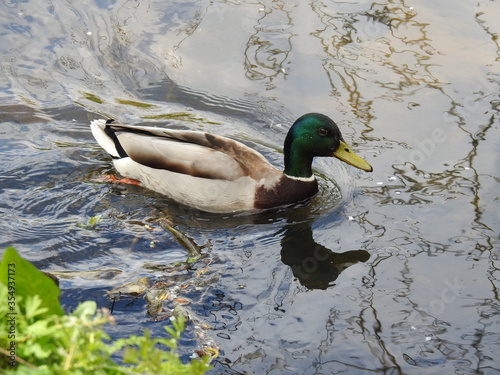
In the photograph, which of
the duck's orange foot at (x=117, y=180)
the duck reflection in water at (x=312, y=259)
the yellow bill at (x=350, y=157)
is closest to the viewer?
the duck reflection in water at (x=312, y=259)

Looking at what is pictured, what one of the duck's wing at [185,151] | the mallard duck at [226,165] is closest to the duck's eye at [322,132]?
the mallard duck at [226,165]

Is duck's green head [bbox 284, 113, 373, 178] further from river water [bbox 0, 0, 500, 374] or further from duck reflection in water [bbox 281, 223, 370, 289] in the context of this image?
duck reflection in water [bbox 281, 223, 370, 289]

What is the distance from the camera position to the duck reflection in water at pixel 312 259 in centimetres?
554

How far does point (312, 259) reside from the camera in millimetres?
5820

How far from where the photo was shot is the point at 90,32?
8.80 m

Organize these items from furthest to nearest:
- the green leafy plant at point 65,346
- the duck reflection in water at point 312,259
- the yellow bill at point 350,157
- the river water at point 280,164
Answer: the yellow bill at point 350,157, the duck reflection in water at point 312,259, the river water at point 280,164, the green leafy plant at point 65,346

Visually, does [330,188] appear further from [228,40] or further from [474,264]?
[228,40]

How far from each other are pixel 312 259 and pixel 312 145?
1.24 meters

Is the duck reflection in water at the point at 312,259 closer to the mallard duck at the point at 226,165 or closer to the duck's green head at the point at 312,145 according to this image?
the mallard duck at the point at 226,165

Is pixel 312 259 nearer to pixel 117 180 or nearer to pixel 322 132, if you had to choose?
pixel 322 132

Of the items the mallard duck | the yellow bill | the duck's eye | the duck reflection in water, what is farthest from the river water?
the duck's eye

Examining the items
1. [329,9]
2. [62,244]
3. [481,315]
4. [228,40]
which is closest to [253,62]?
[228,40]

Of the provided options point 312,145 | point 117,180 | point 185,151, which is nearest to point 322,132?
point 312,145

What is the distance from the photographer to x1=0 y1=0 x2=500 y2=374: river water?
192 inches
